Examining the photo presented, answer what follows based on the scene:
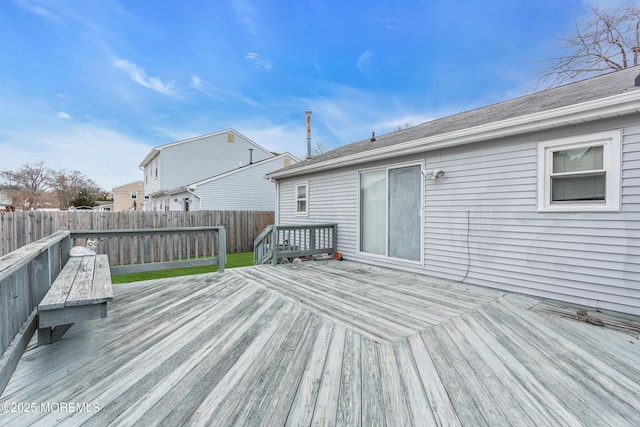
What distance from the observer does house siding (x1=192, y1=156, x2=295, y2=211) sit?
1276 centimetres

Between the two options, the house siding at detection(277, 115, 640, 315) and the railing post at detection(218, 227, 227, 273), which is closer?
the house siding at detection(277, 115, 640, 315)

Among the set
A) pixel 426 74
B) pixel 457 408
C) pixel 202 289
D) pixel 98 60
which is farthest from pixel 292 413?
pixel 426 74

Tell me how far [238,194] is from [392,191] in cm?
978

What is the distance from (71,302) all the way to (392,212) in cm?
491

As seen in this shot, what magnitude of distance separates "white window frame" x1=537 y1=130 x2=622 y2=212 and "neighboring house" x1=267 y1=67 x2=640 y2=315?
10 millimetres

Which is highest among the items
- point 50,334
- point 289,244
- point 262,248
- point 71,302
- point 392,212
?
point 392,212

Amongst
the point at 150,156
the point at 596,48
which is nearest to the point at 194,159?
the point at 150,156

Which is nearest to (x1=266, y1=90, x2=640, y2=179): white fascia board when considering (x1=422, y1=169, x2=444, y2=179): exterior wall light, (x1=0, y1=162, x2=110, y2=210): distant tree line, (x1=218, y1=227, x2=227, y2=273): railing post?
(x1=422, y1=169, x2=444, y2=179): exterior wall light

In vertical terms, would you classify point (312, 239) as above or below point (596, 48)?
below

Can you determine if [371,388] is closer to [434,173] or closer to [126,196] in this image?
[434,173]

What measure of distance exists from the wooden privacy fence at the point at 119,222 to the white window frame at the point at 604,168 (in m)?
9.44

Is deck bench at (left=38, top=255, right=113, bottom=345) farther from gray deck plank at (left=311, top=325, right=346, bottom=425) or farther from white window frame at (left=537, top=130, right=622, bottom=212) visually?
white window frame at (left=537, top=130, right=622, bottom=212)

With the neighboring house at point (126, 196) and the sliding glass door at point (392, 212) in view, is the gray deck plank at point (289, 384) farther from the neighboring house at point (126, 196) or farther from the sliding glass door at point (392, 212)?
the neighboring house at point (126, 196)

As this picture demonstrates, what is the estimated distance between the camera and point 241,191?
13.8 meters
